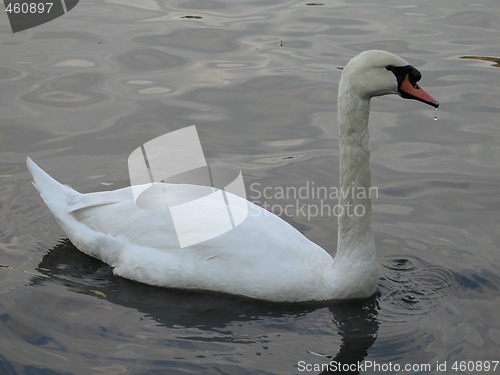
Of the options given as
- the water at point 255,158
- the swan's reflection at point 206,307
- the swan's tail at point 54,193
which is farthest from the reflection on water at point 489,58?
the swan's tail at point 54,193

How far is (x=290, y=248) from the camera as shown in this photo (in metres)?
6.86

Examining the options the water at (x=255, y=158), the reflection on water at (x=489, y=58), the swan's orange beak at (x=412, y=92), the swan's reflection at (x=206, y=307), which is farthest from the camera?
the reflection on water at (x=489, y=58)

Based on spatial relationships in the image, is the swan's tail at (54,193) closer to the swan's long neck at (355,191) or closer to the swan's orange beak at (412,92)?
the swan's long neck at (355,191)

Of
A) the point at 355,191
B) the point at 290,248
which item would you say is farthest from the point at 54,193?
the point at 355,191

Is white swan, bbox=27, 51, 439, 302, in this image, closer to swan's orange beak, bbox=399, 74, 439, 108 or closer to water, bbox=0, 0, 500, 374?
swan's orange beak, bbox=399, 74, 439, 108

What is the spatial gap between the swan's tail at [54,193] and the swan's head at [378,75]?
2.57m

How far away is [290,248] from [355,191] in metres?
0.62

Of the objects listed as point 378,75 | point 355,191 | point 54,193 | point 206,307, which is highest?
point 378,75

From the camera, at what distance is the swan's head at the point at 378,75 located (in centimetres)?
646

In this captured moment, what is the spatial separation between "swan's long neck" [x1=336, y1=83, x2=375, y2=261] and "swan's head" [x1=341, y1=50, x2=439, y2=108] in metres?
0.13

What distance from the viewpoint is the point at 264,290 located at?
6.74 meters

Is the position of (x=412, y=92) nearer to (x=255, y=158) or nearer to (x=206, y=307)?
(x=206, y=307)

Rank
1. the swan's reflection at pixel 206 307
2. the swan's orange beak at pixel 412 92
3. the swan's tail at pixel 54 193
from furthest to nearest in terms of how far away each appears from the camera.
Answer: the swan's tail at pixel 54 193
the swan's orange beak at pixel 412 92
the swan's reflection at pixel 206 307

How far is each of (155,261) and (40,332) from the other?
1061 mm
